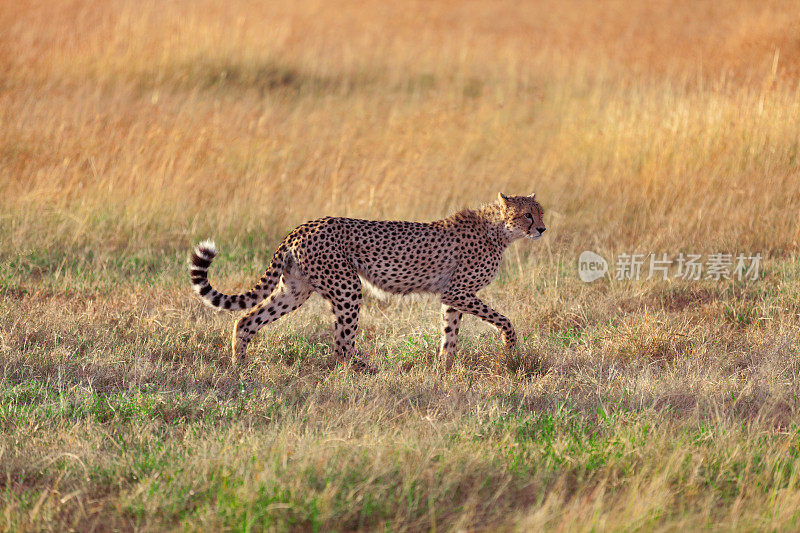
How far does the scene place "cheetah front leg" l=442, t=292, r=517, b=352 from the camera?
4.43 m

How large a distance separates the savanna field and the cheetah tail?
283mm

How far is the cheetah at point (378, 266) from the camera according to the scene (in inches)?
169

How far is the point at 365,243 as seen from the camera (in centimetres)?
433

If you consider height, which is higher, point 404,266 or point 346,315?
point 404,266

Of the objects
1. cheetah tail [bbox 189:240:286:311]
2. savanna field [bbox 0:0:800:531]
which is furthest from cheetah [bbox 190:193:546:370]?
savanna field [bbox 0:0:800:531]

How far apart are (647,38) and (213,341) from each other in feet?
29.4

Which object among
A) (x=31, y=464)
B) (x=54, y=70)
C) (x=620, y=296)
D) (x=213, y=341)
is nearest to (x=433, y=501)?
(x=31, y=464)

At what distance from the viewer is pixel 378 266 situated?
4367mm

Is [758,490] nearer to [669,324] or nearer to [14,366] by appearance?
[669,324]

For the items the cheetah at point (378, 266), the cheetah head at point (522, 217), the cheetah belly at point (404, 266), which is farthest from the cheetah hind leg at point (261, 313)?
the cheetah head at point (522, 217)

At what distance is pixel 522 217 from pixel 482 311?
1.63 feet

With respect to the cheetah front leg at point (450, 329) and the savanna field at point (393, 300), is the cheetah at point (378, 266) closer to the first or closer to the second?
the cheetah front leg at point (450, 329)

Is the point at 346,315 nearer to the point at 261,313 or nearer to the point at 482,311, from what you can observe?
the point at 261,313

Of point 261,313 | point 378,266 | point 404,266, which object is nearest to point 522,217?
point 404,266
